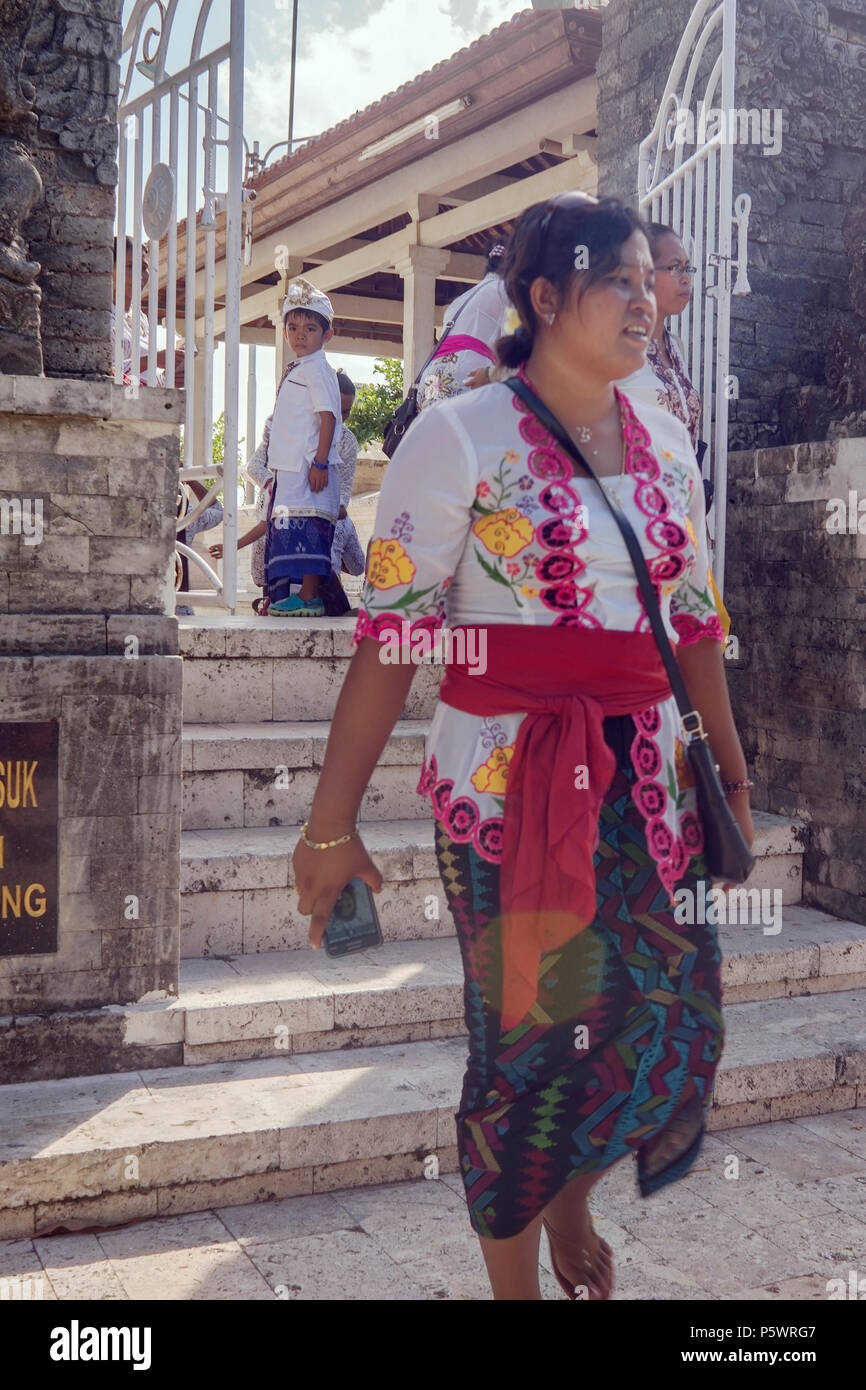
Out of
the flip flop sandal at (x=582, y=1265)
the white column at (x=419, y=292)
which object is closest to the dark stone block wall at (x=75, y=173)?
the flip flop sandal at (x=582, y=1265)

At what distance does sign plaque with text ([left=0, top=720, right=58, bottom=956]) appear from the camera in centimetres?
332

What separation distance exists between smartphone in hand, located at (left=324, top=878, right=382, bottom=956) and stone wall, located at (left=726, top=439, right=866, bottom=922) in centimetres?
314

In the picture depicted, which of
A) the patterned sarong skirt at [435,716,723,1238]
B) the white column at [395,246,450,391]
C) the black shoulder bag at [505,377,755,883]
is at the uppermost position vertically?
the white column at [395,246,450,391]

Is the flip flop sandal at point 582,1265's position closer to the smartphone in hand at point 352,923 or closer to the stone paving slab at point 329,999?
the smartphone in hand at point 352,923

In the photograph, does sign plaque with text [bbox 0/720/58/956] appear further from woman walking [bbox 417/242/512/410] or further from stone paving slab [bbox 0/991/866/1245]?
woman walking [bbox 417/242/512/410]

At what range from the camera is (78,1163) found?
9.50 feet

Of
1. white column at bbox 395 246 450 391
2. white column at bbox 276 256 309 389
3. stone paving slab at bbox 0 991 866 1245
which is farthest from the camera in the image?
white column at bbox 276 256 309 389

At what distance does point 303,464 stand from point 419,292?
549 centimetres

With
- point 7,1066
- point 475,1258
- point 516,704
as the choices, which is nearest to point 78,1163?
point 7,1066

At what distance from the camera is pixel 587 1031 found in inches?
80.0

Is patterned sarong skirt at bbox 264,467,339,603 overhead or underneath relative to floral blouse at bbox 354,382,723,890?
overhead

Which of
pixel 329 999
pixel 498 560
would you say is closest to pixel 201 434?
pixel 329 999

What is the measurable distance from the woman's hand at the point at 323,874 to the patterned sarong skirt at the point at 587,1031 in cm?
14

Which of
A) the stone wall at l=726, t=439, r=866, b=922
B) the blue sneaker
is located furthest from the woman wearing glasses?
the blue sneaker
